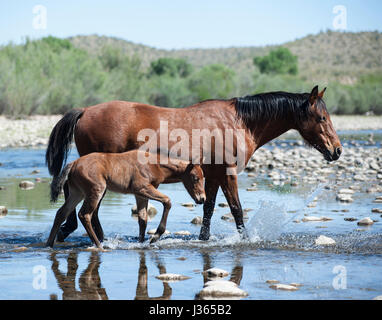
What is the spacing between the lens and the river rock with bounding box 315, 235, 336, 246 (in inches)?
310

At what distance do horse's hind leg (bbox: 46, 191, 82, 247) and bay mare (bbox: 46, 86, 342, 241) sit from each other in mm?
471

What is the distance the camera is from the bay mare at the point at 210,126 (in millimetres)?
8648

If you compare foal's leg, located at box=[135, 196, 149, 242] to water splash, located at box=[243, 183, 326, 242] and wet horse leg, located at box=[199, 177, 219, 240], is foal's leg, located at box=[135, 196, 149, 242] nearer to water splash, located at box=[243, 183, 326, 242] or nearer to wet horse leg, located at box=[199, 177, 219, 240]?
wet horse leg, located at box=[199, 177, 219, 240]

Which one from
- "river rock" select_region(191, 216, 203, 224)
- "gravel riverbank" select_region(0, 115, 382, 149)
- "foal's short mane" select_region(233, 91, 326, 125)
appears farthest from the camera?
"gravel riverbank" select_region(0, 115, 382, 149)

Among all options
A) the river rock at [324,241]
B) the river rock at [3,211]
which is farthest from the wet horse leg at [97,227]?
the river rock at [324,241]

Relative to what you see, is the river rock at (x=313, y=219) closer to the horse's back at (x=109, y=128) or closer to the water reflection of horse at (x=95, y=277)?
the water reflection of horse at (x=95, y=277)

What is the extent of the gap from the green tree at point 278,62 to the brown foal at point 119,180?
239 feet

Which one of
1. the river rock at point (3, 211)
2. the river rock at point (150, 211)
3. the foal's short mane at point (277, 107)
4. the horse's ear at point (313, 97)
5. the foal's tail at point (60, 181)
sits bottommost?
the river rock at point (150, 211)

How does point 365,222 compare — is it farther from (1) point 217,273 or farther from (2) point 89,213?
(2) point 89,213

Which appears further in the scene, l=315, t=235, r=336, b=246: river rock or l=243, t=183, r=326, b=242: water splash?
l=243, t=183, r=326, b=242: water splash

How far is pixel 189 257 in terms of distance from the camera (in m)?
7.27

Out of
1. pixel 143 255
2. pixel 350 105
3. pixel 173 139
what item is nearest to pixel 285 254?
pixel 143 255

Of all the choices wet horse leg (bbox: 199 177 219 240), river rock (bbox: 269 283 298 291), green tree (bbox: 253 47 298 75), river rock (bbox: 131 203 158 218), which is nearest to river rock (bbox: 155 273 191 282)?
river rock (bbox: 269 283 298 291)
